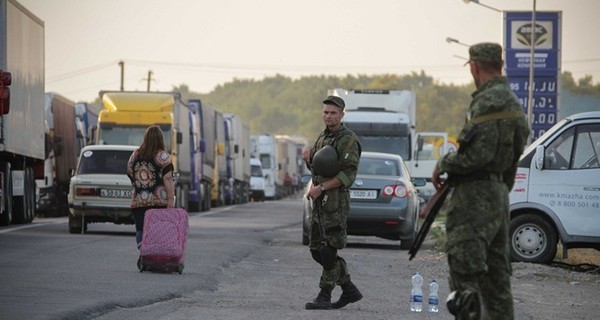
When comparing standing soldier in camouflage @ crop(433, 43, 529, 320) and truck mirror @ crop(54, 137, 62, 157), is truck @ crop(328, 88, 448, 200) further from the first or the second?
standing soldier in camouflage @ crop(433, 43, 529, 320)

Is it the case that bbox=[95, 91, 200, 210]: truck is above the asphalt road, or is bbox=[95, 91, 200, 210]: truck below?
above

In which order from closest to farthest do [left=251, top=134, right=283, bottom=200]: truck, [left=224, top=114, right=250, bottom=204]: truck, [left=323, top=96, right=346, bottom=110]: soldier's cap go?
[left=323, top=96, right=346, bottom=110]: soldier's cap < [left=224, top=114, right=250, bottom=204]: truck < [left=251, top=134, right=283, bottom=200]: truck

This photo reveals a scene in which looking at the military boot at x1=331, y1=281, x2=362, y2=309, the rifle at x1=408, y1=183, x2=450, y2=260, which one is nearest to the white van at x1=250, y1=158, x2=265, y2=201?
the military boot at x1=331, y1=281, x2=362, y2=309

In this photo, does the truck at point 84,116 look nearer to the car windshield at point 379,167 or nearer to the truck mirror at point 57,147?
the truck mirror at point 57,147

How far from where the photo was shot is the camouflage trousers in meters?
8.67

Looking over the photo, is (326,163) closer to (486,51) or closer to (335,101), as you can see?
(335,101)

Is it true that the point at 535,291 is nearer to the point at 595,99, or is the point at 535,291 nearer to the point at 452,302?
the point at 452,302

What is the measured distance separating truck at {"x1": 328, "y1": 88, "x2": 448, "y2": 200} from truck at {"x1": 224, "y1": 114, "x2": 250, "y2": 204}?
2058 centimetres

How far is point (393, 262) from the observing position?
813 inches

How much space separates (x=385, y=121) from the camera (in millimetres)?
36625

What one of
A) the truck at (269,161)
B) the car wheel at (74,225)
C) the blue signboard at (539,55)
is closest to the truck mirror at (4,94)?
the car wheel at (74,225)

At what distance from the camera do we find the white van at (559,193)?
19.1 meters

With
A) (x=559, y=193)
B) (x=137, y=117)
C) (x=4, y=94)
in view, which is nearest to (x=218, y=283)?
(x=559, y=193)

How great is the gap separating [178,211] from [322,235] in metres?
4.33
